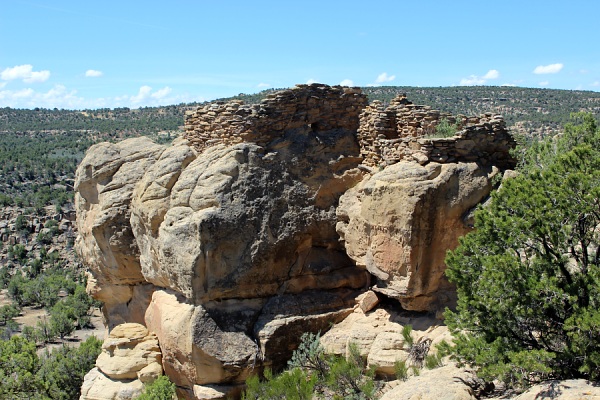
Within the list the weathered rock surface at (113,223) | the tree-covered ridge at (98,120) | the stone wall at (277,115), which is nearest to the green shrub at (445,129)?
the stone wall at (277,115)

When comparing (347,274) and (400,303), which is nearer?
(400,303)

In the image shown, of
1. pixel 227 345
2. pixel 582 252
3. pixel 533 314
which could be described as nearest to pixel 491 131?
pixel 582 252

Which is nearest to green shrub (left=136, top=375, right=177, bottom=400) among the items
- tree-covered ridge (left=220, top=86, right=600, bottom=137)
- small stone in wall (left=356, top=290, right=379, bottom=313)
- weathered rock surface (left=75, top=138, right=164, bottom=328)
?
weathered rock surface (left=75, top=138, right=164, bottom=328)

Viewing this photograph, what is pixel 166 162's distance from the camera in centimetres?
1467

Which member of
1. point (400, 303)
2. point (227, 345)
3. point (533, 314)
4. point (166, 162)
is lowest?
point (227, 345)

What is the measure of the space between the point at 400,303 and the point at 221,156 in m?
5.40

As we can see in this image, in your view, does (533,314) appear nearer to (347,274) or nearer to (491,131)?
(491,131)

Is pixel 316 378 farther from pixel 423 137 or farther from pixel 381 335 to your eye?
pixel 423 137

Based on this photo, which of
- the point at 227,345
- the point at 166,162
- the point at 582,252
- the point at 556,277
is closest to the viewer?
the point at 556,277

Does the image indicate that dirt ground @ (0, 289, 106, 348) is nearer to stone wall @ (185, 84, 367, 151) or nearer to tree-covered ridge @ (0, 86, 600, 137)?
tree-covered ridge @ (0, 86, 600, 137)

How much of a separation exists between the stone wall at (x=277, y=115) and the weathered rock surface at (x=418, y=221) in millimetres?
2824

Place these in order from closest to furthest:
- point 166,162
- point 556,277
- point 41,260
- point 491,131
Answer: point 556,277 → point 491,131 → point 166,162 → point 41,260

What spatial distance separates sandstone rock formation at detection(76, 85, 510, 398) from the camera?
38.1 feet

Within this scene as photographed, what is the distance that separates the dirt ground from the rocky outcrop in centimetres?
2051
